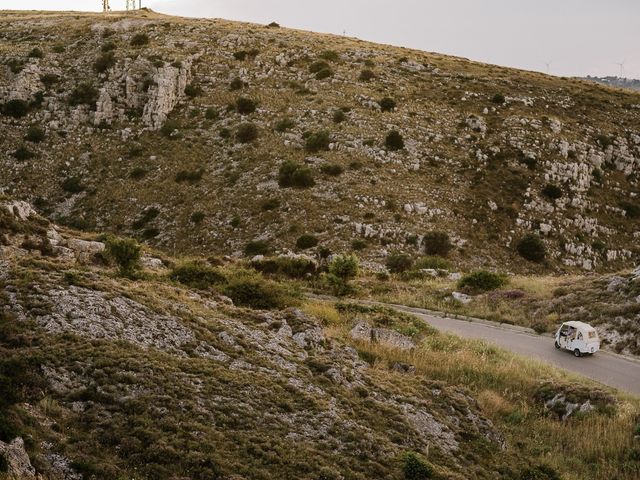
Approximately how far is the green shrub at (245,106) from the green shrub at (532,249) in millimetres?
30792

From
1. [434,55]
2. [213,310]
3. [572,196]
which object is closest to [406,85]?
[434,55]

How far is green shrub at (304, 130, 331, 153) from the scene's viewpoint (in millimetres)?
56344

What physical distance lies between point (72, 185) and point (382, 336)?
43397 millimetres

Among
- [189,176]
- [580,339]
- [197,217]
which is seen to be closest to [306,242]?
[197,217]

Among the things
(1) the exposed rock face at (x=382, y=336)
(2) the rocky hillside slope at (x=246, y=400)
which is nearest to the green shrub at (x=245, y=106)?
(2) the rocky hillside slope at (x=246, y=400)

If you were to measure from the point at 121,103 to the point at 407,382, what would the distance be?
56.1 meters

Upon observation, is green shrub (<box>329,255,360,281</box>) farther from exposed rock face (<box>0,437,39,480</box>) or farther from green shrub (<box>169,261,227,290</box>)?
exposed rock face (<box>0,437,39,480</box>)

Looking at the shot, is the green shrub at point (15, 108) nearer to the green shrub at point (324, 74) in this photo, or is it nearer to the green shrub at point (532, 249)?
the green shrub at point (324, 74)

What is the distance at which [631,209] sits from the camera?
185 ft

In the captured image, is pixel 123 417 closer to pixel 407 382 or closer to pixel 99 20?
pixel 407 382

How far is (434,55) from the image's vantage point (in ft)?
266

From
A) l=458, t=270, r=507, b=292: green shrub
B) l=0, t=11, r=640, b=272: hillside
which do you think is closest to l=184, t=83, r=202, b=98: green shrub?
l=0, t=11, r=640, b=272: hillside

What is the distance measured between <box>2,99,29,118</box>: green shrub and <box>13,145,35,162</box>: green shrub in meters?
5.76

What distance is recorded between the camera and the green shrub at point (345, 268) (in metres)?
35.5
